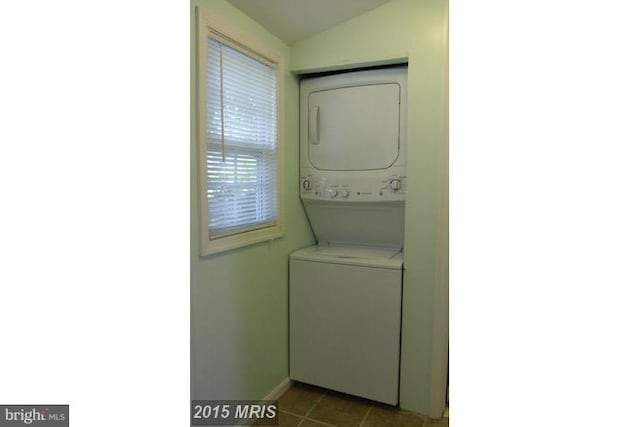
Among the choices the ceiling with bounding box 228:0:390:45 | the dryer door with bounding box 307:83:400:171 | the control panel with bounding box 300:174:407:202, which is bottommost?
the control panel with bounding box 300:174:407:202

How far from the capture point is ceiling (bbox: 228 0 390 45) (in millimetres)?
1854

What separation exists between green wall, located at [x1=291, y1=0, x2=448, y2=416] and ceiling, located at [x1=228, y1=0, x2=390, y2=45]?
2.8 inches

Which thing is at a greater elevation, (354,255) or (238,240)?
(238,240)

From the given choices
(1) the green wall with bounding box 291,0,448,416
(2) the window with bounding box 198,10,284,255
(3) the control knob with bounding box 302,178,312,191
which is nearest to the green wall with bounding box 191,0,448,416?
(1) the green wall with bounding box 291,0,448,416

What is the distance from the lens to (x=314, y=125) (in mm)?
2379

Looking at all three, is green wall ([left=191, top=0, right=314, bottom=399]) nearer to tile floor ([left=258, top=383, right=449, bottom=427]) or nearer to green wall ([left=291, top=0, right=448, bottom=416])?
tile floor ([left=258, top=383, right=449, bottom=427])

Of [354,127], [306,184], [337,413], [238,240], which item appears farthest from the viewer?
[306,184]

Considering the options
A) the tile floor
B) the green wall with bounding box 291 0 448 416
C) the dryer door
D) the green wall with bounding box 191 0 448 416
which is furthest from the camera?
the dryer door

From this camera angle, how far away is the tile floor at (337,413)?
6.79ft

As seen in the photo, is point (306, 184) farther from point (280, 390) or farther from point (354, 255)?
point (280, 390)

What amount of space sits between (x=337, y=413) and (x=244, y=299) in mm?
957

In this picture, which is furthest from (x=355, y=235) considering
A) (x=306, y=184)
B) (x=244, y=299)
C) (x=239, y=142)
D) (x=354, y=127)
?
(x=239, y=142)
